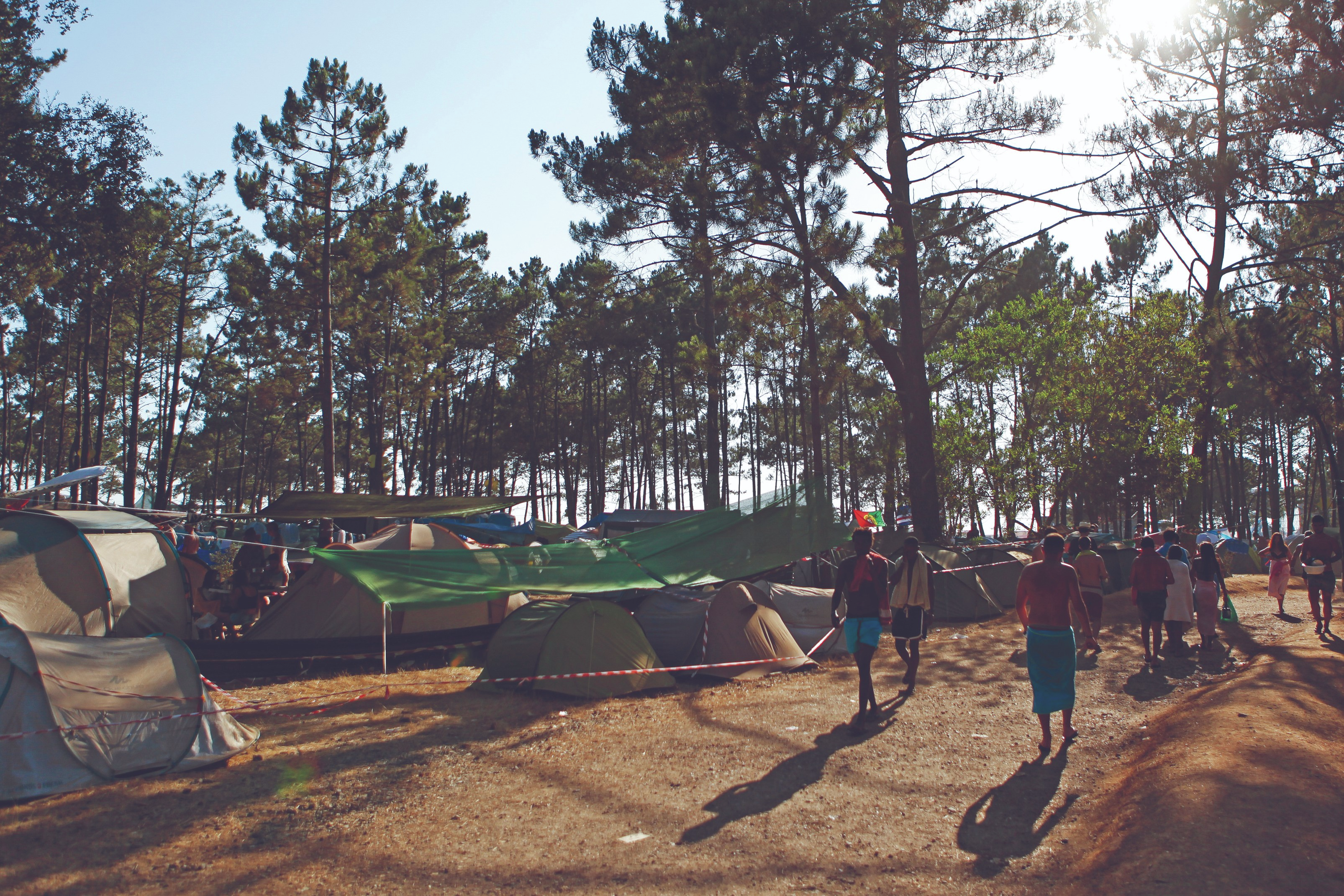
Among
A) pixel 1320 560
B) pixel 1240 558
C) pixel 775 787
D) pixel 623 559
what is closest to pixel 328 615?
pixel 623 559

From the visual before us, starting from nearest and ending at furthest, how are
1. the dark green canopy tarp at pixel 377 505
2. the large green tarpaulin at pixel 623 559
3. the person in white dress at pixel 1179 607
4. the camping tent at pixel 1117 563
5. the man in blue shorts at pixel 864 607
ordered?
the man in blue shorts at pixel 864 607 < the large green tarpaulin at pixel 623 559 < the person in white dress at pixel 1179 607 < the dark green canopy tarp at pixel 377 505 < the camping tent at pixel 1117 563

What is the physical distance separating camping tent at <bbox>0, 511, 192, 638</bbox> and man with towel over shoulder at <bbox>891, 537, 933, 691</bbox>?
795 cm

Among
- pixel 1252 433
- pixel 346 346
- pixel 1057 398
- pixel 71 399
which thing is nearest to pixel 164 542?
pixel 1057 398

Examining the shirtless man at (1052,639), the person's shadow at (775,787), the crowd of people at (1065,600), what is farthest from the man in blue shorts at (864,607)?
the shirtless man at (1052,639)

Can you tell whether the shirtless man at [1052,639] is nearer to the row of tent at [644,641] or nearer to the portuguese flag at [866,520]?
the row of tent at [644,641]

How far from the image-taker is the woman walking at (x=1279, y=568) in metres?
14.3

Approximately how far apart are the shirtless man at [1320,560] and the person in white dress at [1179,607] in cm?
210

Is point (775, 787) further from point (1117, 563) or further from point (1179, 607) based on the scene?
point (1117, 563)

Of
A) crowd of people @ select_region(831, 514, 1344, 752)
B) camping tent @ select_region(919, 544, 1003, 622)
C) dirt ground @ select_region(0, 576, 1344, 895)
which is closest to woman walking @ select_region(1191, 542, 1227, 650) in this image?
crowd of people @ select_region(831, 514, 1344, 752)

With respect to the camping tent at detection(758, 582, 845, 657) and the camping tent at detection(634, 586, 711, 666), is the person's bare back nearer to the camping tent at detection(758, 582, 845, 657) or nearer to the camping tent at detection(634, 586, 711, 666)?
the camping tent at detection(634, 586, 711, 666)

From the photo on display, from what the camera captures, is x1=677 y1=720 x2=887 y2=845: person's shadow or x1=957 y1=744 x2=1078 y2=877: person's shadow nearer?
x1=957 y1=744 x2=1078 y2=877: person's shadow

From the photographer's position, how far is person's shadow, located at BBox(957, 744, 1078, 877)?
4.84m

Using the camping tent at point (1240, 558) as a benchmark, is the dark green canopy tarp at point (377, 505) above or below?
above

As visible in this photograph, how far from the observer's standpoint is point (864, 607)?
26.1ft
